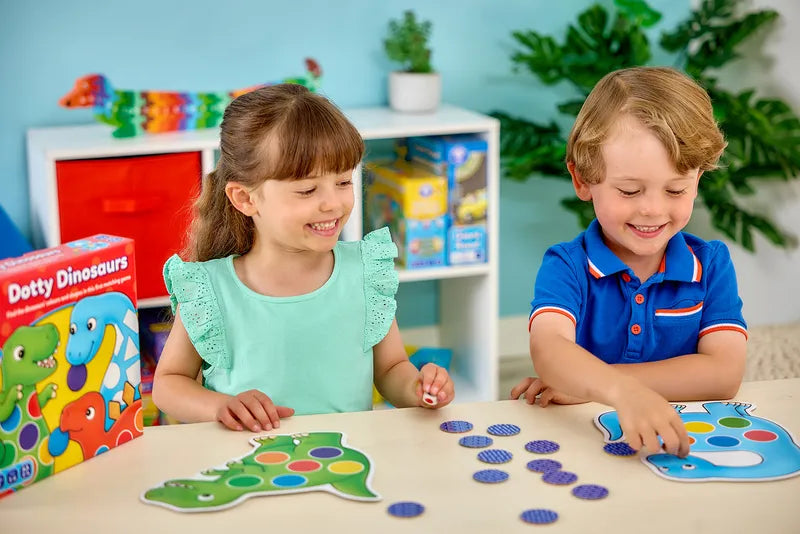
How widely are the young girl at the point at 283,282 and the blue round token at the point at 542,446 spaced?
33 centimetres

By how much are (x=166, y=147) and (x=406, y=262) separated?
728 millimetres

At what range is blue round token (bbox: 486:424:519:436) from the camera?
1.17 m

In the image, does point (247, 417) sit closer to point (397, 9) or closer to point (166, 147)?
point (166, 147)

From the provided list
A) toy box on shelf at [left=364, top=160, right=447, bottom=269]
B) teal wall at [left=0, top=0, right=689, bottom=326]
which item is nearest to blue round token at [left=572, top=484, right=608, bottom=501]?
toy box on shelf at [left=364, top=160, right=447, bottom=269]

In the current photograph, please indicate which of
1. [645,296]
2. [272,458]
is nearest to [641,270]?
[645,296]

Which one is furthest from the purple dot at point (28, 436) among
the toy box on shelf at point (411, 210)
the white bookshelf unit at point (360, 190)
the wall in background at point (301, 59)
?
the wall in background at point (301, 59)

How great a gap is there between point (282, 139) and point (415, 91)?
1552 mm

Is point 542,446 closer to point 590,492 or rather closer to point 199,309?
point 590,492

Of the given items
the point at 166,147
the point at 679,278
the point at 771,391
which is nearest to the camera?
the point at 771,391

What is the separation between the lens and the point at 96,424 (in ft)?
3.66

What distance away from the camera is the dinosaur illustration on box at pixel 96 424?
1088 mm

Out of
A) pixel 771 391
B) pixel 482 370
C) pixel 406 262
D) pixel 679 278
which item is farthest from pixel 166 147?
pixel 771 391

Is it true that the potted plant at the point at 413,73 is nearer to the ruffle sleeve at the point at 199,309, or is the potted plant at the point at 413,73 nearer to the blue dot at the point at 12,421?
the ruffle sleeve at the point at 199,309

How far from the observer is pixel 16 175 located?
9.26 feet
